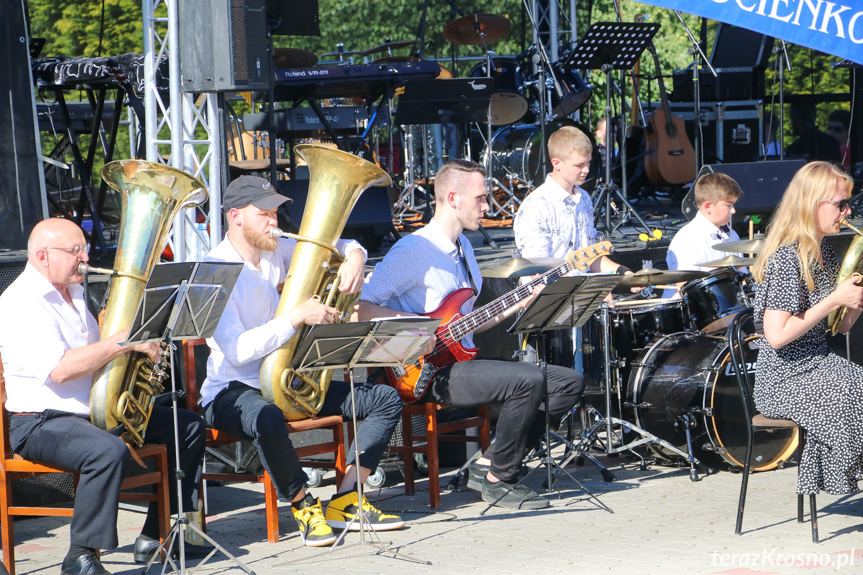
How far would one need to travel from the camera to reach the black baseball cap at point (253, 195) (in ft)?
16.6

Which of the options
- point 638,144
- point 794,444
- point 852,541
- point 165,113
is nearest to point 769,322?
point 852,541

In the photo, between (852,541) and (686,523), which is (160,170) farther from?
(852,541)

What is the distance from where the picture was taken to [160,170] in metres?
4.55

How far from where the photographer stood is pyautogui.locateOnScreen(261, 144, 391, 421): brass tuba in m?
4.88

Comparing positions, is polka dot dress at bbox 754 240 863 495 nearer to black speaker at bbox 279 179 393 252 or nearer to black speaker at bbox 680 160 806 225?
black speaker at bbox 680 160 806 225

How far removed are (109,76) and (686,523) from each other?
5.65 metres

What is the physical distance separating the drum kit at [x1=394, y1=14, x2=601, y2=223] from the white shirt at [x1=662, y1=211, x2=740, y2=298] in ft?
12.7

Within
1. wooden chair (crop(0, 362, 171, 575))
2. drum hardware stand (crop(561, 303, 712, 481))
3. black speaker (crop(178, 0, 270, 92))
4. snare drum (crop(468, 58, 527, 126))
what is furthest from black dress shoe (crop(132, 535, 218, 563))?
snare drum (crop(468, 58, 527, 126))

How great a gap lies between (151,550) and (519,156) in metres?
8.35

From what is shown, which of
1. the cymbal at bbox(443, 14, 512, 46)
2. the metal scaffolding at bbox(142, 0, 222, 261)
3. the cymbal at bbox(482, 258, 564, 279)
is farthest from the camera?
the cymbal at bbox(443, 14, 512, 46)

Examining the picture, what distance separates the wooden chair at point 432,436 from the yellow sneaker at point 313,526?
78 cm

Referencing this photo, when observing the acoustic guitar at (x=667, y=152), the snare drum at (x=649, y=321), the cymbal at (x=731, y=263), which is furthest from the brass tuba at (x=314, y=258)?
the acoustic guitar at (x=667, y=152)

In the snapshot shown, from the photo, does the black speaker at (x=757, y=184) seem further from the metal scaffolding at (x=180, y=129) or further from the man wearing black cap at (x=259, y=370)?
the man wearing black cap at (x=259, y=370)

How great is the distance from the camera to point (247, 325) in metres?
5.06
